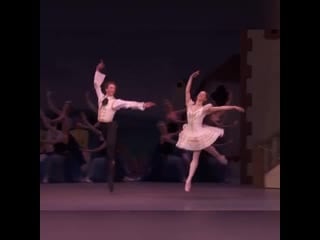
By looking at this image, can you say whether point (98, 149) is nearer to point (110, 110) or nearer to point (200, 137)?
point (110, 110)

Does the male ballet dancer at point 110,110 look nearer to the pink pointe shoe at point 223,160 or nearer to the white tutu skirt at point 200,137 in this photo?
the white tutu skirt at point 200,137

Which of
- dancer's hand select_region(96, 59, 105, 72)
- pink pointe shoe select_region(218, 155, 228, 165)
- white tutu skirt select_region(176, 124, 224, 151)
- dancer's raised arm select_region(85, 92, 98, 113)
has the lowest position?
pink pointe shoe select_region(218, 155, 228, 165)

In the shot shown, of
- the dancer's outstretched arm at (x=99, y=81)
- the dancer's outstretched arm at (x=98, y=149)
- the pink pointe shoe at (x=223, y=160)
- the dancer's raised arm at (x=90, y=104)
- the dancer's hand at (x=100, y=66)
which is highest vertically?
the dancer's hand at (x=100, y=66)

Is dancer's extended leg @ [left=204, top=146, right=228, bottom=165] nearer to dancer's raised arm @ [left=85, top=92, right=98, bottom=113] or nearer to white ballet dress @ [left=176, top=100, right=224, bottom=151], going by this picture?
white ballet dress @ [left=176, top=100, right=224, bottom=151]

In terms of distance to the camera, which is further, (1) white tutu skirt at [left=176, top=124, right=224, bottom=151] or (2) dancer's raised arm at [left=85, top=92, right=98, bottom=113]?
(2) dancer's raised arm at [left=85, top=92, right=98, bottom=113]

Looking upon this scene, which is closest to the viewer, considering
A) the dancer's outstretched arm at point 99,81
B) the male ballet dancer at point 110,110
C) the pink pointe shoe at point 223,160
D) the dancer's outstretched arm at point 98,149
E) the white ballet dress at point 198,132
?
the male ballet dancer at point 110,110

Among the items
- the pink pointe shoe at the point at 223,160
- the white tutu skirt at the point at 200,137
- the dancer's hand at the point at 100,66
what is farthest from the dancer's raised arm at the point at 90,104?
the pink pointe shoe at the point at 223,160

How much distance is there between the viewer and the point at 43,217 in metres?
8.21

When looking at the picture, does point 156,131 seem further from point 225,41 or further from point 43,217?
point 43,217

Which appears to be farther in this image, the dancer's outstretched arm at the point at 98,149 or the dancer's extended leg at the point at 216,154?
the dancer's outstretched arm at the point at 98,149

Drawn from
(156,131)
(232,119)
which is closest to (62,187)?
(156,131)

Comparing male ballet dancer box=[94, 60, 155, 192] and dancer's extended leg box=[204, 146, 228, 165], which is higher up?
male ballet dancer box=[94, 60, 155, 192]

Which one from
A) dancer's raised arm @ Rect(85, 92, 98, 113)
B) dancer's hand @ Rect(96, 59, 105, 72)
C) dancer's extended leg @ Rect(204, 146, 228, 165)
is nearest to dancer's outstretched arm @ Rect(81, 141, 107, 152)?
dancer's raised arm @ Rect(85, 92, 98, 113)
